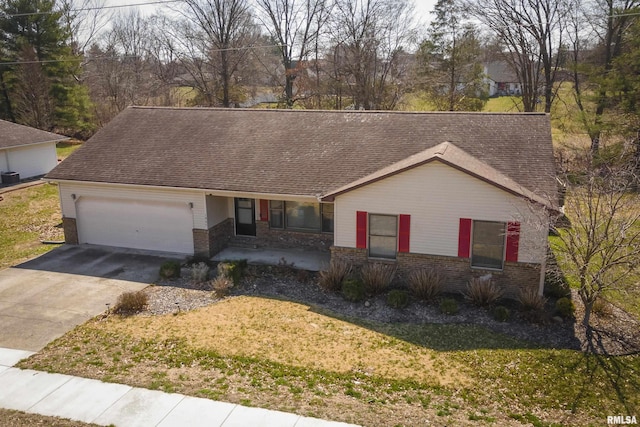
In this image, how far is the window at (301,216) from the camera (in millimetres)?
18891

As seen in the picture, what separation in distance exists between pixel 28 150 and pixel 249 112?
54.2 ft

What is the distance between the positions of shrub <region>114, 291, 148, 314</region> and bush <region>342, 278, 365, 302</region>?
580 cm

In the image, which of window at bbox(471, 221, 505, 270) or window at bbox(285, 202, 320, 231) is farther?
window at bbox(285, 202, 320, 231)

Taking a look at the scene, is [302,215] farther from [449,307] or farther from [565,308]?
[565,308]

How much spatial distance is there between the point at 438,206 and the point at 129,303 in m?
9.32

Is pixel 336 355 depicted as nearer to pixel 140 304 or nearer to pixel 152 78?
pixel 140 304

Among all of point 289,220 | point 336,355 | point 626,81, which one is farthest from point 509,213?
point 626,81

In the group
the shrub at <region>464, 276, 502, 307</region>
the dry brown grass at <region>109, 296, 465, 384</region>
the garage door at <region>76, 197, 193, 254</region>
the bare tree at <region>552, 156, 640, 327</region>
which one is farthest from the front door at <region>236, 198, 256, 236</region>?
the bare tree at <region>552, 156, 640, 327</region>

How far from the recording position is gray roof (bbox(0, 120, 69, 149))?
2931 centimetres

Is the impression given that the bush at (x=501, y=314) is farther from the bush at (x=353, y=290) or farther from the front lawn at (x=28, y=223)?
the front lawn at (x=28, y=223)

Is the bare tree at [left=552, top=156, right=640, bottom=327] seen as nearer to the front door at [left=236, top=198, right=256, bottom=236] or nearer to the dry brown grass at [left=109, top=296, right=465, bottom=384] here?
the dry brown grass at [left=109, top=296, right=465, bottom=384]

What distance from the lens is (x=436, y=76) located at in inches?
1540

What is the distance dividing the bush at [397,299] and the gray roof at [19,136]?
24.3 meters

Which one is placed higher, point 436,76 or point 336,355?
point 436,76
